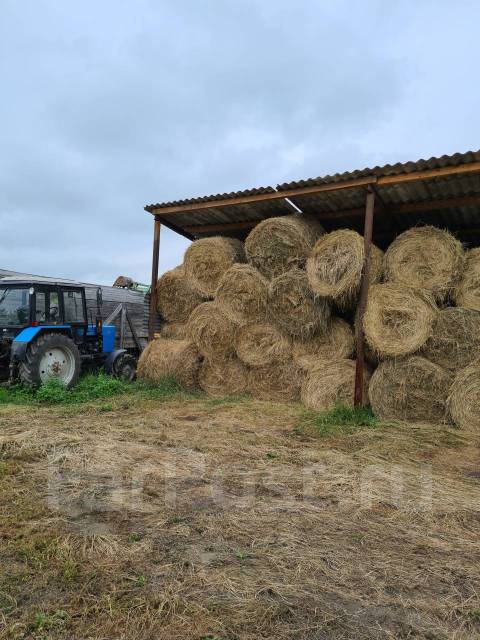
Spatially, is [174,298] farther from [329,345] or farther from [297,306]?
[329,345]

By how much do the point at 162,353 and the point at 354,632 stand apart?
733cm

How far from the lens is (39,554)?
283cm

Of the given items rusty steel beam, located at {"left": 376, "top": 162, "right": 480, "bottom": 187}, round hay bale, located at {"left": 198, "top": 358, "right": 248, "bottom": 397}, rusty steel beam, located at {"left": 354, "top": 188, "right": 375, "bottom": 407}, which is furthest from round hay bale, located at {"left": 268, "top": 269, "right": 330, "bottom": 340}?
rusty steel beam, located at {"left": 376, "top": 162, "right": 480, "bottom": 187}

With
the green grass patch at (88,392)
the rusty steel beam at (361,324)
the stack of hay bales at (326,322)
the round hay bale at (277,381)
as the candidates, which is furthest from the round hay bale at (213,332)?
the rusty steel beam at (361,324)

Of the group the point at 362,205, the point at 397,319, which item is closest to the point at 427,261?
the point at 397,319

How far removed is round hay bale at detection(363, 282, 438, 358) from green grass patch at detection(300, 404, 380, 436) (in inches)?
34.9

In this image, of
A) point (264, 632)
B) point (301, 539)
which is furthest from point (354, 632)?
point (301, 539)

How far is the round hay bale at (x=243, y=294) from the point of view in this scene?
26.9 feet

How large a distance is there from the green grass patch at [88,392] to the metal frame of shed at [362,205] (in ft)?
4.98

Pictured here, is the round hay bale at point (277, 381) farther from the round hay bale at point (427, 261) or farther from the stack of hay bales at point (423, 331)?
the round hay bale at point (427, 261)

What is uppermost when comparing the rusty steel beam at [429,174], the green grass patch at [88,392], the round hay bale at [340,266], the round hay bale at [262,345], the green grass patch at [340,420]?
the rusty steel beam at [429,174]

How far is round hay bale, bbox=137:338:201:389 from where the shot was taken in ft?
29.6

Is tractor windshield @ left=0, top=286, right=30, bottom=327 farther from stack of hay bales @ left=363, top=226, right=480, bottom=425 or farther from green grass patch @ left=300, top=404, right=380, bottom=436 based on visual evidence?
stack of hay bales @ left=363, top=226, right=480, bottom=425

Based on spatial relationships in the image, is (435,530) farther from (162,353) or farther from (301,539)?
(162,353)
